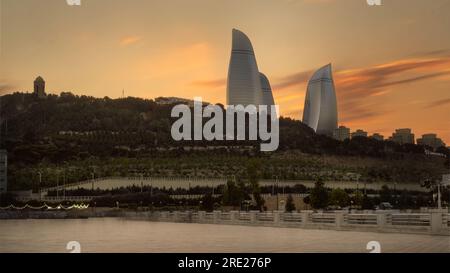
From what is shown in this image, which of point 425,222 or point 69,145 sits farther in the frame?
point 69,145

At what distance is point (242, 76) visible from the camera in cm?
16788

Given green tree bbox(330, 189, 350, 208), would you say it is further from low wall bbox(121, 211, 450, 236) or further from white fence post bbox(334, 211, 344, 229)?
white fence post bbox(334, 211, 344, 229)

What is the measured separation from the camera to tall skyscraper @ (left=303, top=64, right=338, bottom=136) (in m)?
186

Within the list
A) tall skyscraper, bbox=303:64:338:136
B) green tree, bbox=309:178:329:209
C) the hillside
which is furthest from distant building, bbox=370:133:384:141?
green tree, bbox=309:178:329:209

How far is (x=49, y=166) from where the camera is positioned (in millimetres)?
106000

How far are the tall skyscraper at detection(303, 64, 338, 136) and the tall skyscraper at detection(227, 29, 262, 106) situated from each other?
25323mm

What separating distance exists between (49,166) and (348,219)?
8987 centimetres

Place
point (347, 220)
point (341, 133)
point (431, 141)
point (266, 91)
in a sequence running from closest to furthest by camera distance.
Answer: point (347, 220), point (431, 141), point (341, 133), point (266, 91)

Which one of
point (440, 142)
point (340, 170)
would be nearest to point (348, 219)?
point (340, 170)

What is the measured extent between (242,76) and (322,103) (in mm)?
32411

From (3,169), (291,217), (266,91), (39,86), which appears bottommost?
(291,217)

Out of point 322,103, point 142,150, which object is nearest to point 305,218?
point 142,150

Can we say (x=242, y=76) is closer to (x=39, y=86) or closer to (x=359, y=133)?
(x=359, y=133)
